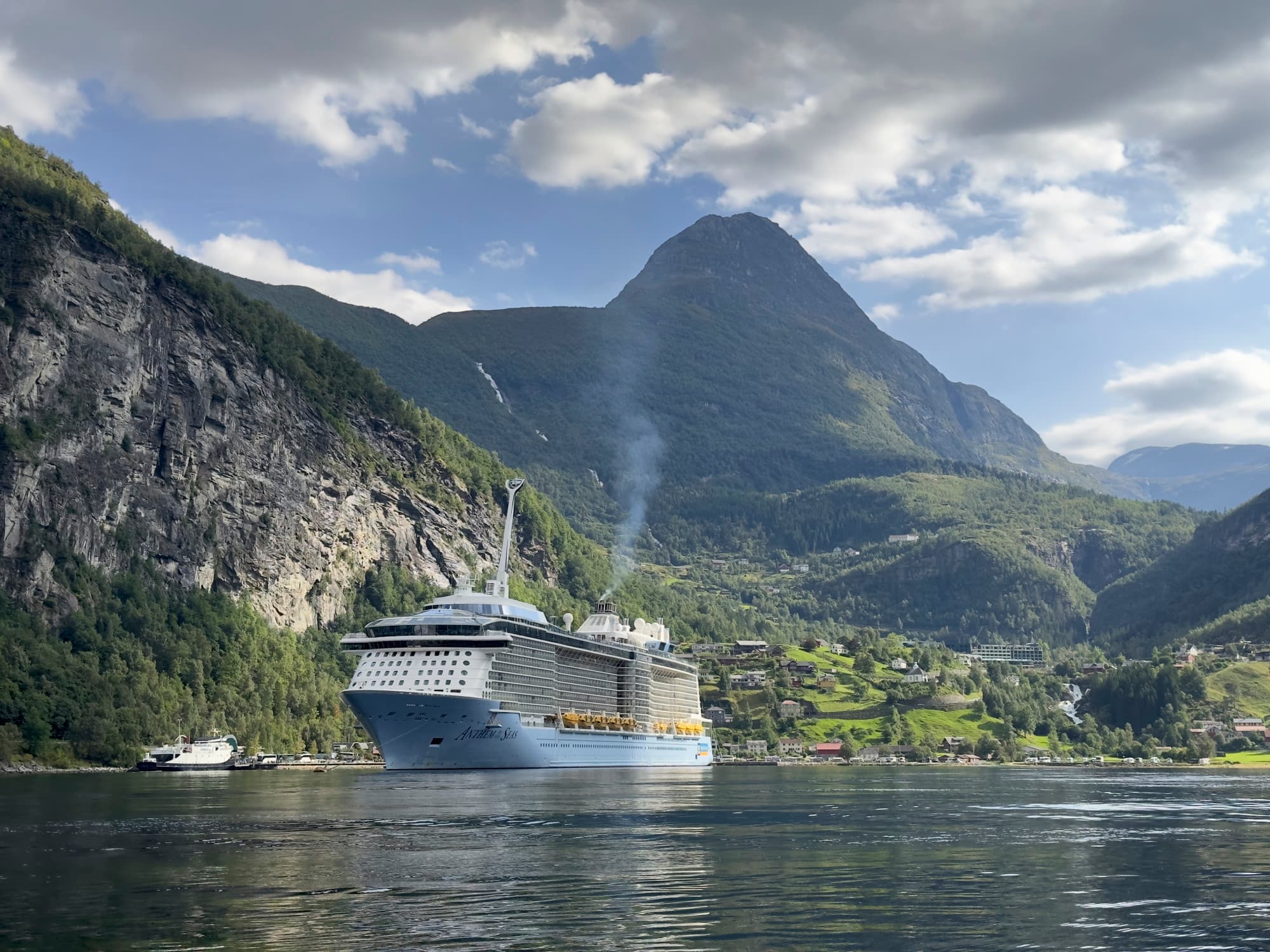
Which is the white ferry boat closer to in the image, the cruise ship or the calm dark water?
the cruise ship

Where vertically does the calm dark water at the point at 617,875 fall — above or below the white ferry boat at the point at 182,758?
below

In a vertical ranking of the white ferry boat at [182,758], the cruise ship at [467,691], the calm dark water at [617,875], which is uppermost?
the cruise ship at [467,691]

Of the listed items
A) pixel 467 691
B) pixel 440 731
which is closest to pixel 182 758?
pixel 440 731

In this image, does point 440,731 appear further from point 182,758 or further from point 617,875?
point 617,875

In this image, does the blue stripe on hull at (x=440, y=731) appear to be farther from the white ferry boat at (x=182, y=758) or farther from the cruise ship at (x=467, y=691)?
the white ferry boat at (x=182, y=758)

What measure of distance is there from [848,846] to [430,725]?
301 feet

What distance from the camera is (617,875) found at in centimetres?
6069

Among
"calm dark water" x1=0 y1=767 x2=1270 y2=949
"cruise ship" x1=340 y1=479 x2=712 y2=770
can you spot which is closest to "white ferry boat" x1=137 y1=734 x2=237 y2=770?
"cruise ship" x1=340 y1=479 x2=712 y2=770

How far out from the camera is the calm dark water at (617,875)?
45.7 m

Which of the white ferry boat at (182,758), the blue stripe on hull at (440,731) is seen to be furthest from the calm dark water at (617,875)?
the white ferry boat at (182,758)

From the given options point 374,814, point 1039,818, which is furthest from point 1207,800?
point 374,814

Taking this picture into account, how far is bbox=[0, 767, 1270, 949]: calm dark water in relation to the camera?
45688 mm

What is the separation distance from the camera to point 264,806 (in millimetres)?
103500

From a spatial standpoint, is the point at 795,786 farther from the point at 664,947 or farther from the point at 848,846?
the point at 664,947
